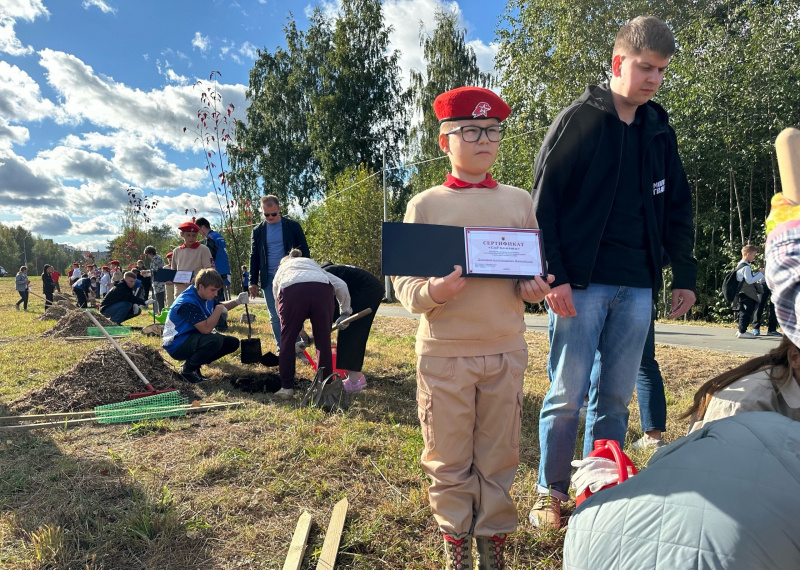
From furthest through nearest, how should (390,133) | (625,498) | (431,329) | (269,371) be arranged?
1. (390,133)
2. (269,371)
3. (431,329)
4. (625,498)

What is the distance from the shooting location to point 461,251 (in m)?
1.66

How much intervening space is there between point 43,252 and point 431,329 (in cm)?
12486

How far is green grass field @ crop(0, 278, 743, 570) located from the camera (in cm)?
208

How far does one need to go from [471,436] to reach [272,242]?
15.1 feet

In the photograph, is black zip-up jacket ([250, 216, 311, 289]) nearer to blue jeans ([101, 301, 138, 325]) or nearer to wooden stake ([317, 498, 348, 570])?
wooden stake ([317, 498, 348, 570])

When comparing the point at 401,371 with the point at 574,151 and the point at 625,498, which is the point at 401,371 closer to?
the point at 574,151

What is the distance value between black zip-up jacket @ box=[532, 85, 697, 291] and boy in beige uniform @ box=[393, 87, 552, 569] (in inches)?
13.0

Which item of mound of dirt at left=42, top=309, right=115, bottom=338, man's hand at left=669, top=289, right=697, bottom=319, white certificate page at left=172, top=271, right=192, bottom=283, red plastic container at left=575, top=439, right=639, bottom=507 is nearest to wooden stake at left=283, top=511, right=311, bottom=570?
red plastic container at left=575, top=439, right=639, bottom=507

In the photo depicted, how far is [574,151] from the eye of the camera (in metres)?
2.13

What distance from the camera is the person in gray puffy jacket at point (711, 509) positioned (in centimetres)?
91

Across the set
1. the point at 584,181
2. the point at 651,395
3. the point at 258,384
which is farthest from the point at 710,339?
the point at 584,181

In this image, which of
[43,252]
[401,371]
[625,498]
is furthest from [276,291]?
[43,252]

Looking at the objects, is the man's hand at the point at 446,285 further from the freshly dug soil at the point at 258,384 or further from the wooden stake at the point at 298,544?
the freshly dug soil at the point at 258,384

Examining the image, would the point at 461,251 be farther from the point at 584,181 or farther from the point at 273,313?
→ the point at 273,313
